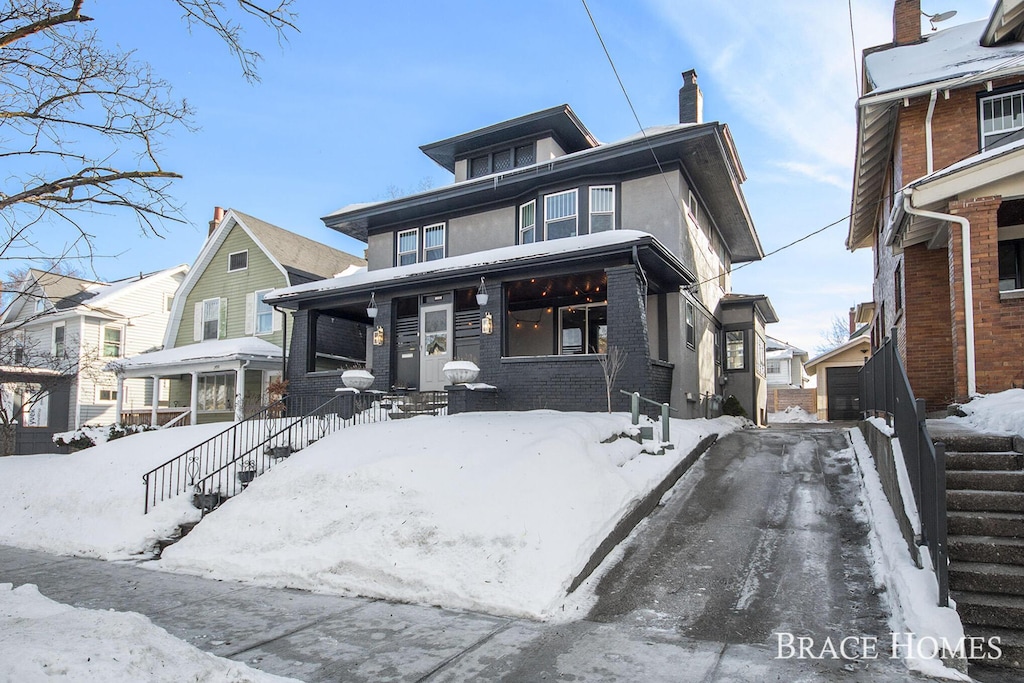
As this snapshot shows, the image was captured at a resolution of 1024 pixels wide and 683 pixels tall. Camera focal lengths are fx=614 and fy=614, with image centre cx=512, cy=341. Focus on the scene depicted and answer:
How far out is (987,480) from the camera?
541cm

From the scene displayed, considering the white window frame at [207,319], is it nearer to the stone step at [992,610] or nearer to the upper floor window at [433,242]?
the upper floor window at [433,242]

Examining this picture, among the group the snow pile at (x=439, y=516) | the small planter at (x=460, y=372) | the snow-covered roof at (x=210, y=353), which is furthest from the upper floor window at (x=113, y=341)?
the snow pile at (x=439, y=516)

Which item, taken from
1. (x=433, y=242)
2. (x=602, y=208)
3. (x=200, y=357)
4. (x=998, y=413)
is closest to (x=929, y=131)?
(x=602, y=208)

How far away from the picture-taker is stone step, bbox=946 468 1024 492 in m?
5.36

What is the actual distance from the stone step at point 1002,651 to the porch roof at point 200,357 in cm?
1851

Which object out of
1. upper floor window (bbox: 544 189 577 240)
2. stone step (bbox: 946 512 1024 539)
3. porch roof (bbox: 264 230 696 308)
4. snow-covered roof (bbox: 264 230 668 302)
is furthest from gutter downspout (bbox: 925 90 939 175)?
stone step (bbox: 946 512 1024 539)

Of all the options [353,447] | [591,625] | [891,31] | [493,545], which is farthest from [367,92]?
[891,31]

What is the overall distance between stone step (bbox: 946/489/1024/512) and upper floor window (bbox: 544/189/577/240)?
10.8 m

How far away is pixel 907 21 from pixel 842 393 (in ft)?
45.0

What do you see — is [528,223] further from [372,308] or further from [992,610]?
[992,610]

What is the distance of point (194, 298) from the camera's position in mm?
23828

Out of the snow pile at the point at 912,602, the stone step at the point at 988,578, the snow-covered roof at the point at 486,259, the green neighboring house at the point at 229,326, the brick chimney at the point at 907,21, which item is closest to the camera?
the snow pile at the point at 912,602

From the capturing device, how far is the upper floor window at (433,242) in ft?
58.9

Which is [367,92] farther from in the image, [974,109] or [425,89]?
[974,109]
